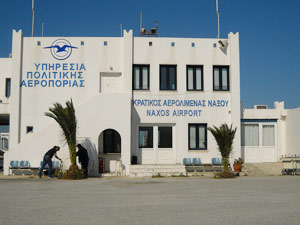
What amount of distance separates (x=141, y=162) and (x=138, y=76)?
4.91m

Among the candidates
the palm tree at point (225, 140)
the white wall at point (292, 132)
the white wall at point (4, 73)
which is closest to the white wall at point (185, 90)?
the palm tree at point (225, 140)

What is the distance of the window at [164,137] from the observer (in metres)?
21.5

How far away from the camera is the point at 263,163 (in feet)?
73.0

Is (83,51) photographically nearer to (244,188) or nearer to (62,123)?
(62,123)

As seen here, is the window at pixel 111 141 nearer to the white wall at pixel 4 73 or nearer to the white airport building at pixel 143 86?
the white airport building at pixel 143 86

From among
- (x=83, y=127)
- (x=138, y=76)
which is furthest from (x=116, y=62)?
(x=83, y=127)

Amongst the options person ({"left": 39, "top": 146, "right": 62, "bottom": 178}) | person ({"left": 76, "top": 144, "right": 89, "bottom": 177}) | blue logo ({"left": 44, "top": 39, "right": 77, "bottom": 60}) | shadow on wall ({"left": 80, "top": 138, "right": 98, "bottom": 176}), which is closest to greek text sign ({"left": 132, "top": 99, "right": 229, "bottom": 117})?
shadow on wall ({"left": 80, "top": 138, "right": 98, "bottom": 176})

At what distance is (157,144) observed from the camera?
21500 millimetres

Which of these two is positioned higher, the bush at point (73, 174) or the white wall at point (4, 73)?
the white wall at point (4, 73)

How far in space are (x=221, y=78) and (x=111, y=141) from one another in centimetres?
737

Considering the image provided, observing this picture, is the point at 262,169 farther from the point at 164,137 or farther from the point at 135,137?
the point at 135,137

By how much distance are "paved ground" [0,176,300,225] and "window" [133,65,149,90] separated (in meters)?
9.05

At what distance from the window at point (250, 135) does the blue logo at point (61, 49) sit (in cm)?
1141

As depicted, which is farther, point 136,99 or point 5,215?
point 136,99
